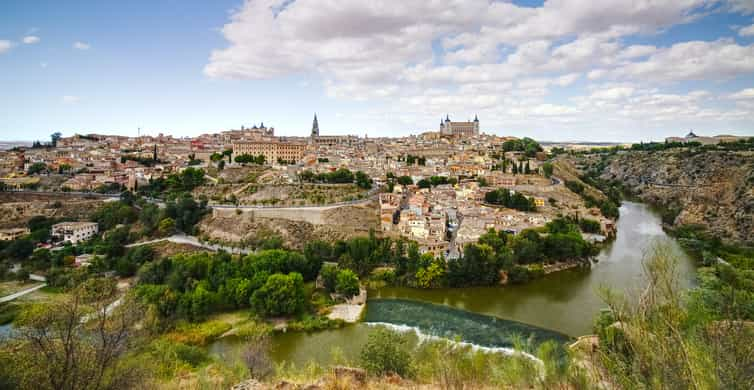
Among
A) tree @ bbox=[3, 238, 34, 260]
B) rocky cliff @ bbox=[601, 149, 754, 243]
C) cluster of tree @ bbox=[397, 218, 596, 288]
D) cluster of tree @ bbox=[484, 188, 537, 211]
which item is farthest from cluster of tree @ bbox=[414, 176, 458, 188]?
tree @ bbox=[3, 238, 34, 260]

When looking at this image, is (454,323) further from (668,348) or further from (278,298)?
(668,348)

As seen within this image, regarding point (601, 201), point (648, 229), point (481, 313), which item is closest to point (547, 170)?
point (601, 201)

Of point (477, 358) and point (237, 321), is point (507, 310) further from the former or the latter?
point (237, 321)

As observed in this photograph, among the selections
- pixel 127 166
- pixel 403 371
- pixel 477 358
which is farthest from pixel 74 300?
pixel 127 166

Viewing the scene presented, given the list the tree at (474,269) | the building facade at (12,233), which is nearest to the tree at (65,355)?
the tree at (474,269)

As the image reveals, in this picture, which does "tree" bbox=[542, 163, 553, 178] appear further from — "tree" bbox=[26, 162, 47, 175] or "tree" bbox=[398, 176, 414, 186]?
"tree" bbox=[26, 162, 47, 175]

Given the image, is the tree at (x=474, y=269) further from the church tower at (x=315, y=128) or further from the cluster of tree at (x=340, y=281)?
the church tower at (x=315, y=128)
